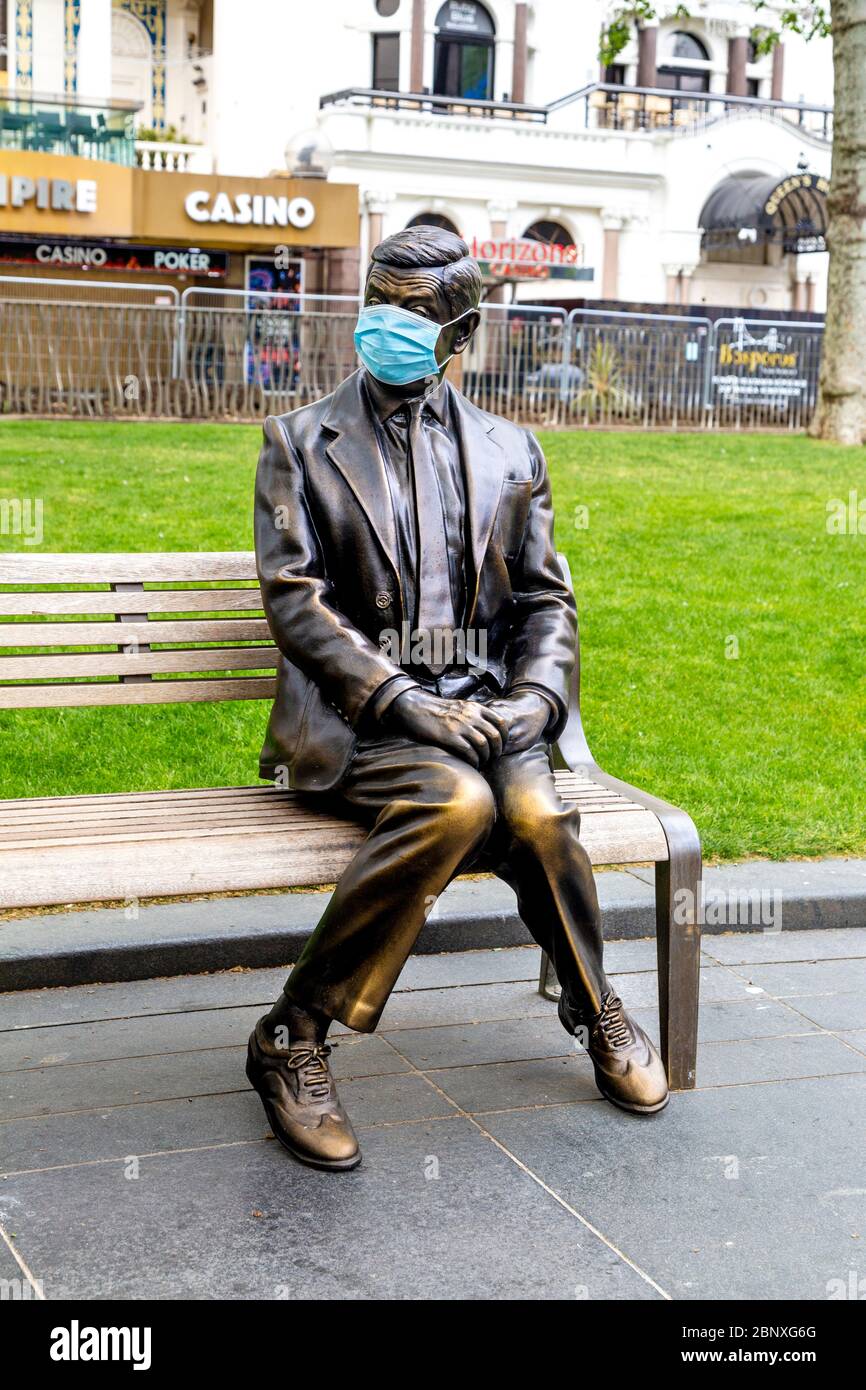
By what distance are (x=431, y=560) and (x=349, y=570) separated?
19 centimetres

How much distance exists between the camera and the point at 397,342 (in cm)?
393

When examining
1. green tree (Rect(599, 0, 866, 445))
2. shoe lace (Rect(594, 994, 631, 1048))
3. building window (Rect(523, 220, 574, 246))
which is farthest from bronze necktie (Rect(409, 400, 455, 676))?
→ building window (Rect(523, 220, 574, 246))

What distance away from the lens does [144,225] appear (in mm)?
27312

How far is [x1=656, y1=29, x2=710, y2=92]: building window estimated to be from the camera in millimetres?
45656

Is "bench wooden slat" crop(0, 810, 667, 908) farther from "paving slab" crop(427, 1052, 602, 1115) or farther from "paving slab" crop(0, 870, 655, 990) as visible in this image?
"paving slab" crop(0, 870, 655, 990)

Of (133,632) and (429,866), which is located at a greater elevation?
(133,632)

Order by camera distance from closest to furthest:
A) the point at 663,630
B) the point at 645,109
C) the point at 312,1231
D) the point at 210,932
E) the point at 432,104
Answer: the point at 312,1231 → the point at 210,932 → the point at 663,630 → the point at 432,104 → the point at 645,109

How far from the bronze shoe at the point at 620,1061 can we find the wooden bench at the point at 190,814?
11 centimetres

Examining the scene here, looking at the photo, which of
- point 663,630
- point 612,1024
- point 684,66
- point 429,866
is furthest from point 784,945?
point 684,66

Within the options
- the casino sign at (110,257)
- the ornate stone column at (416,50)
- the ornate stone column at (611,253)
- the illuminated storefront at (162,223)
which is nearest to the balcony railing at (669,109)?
the ornate stone column at (611,253)

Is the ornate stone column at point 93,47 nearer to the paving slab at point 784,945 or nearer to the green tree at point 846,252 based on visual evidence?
the green tree at point 846,252

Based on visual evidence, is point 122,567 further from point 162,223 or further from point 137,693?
point 162,223

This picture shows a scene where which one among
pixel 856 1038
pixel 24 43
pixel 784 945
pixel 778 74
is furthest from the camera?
pixel 778 74
